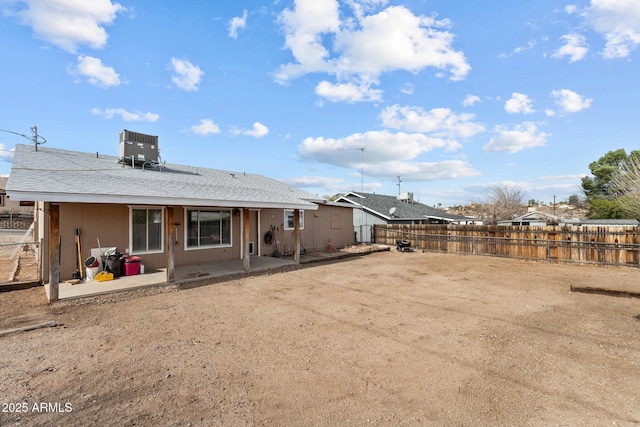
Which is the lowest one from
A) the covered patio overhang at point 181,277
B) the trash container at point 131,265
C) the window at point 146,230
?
the covered patio overhang at point 181,277

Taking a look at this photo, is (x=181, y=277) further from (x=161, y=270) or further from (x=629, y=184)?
(x=629, y=184)

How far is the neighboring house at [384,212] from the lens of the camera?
2061 centimetres

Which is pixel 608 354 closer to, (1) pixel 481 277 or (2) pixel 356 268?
(1) pixel 481 277

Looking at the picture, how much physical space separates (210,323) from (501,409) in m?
4.45

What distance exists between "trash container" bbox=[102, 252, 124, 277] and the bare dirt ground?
1812mm

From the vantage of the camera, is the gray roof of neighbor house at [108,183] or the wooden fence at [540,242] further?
the wooden fence at [540,242]

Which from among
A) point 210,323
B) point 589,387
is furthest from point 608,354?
point 210,323

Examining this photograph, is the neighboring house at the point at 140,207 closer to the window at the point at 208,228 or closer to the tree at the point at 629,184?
the window at the point at 208,228

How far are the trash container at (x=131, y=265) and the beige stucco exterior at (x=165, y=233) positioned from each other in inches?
20.0

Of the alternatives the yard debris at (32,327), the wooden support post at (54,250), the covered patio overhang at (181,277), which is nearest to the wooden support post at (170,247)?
the covered patio overhang at (181,277)

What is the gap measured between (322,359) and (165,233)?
7941 millimetres

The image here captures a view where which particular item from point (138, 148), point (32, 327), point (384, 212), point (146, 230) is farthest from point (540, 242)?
point (138, 148)

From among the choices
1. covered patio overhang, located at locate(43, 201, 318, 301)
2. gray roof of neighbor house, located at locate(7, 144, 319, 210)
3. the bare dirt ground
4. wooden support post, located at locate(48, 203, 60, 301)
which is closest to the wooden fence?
the bare dirt ground

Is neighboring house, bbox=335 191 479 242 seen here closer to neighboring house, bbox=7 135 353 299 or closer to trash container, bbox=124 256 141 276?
neighboring house, bbox=7 135 353 299
